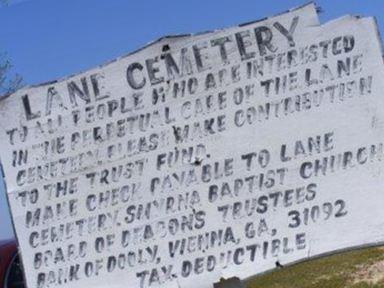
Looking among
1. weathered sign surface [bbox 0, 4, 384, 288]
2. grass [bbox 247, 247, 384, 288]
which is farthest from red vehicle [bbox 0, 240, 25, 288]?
grass [bbox 247, 247, 384, 288]

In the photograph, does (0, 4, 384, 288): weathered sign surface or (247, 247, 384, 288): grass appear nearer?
(0, 4, 384, 288): weathered sign surface

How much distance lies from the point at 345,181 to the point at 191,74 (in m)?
1.05

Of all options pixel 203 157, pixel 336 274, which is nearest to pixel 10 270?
pixel 203 157

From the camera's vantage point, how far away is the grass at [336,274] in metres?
11.1

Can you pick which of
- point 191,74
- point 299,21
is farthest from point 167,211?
point 299,21

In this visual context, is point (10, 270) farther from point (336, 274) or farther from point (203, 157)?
point (336, 274)

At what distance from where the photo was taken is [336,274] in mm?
11719

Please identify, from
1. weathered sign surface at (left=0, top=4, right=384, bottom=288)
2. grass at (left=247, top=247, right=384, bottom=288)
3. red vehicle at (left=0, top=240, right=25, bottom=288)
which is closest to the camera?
weathered sign surface at (left=0, top=4, right=384, bottom=288)

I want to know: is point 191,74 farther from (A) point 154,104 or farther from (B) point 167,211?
(B) point 167,211

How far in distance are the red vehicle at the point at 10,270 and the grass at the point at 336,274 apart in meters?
3.43

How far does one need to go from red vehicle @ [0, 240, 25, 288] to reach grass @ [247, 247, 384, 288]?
3425mm

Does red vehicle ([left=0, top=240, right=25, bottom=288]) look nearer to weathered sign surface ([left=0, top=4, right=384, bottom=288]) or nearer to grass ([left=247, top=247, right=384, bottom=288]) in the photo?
weathered sign surface ([left=0, top=4, right=384, bottom=288])

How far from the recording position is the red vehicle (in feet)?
26.7

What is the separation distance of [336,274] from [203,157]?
6862 millimetres
